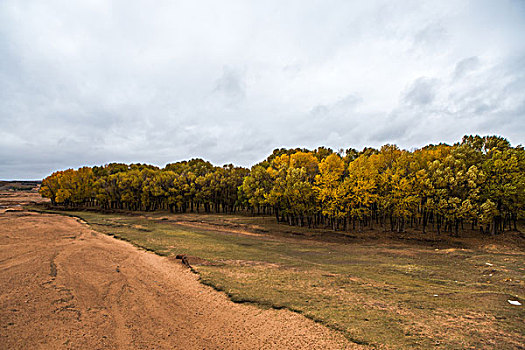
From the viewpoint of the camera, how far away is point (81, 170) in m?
94.7

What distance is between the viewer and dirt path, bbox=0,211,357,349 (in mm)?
7887

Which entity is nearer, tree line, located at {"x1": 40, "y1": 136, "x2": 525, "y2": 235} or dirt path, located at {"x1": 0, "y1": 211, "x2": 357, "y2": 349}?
dirt path, located at {"x1": 0, "y1": 211, "x2": 357, "y2": 349}

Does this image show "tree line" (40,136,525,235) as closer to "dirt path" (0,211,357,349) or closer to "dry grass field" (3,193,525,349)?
"dry grass field" (3,193,525,349)

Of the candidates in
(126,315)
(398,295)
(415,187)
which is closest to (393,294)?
(398,295)

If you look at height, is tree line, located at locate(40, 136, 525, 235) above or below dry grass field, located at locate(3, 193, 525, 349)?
above

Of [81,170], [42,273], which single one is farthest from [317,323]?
[81,170]

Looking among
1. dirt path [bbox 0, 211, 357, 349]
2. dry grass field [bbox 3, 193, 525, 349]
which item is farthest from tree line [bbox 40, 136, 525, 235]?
dirt path [bbox 0, 211, 357, 349]

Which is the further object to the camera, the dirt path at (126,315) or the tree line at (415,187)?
the tree line at (415,187)

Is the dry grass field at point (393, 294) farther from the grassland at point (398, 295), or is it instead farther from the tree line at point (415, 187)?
the tree line at point (415, 187)

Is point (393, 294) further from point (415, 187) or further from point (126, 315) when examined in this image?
point (415, 187)

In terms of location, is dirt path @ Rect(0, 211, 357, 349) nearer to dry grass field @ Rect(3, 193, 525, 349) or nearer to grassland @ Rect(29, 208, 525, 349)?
dry grass field @ Rect(3, 193, 525, 349)

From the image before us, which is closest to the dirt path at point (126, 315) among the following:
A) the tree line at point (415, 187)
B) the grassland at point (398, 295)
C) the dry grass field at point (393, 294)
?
the dry grass field at point (393, 294)

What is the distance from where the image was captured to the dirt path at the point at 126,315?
7.89m

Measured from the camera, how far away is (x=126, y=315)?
9672 mm
